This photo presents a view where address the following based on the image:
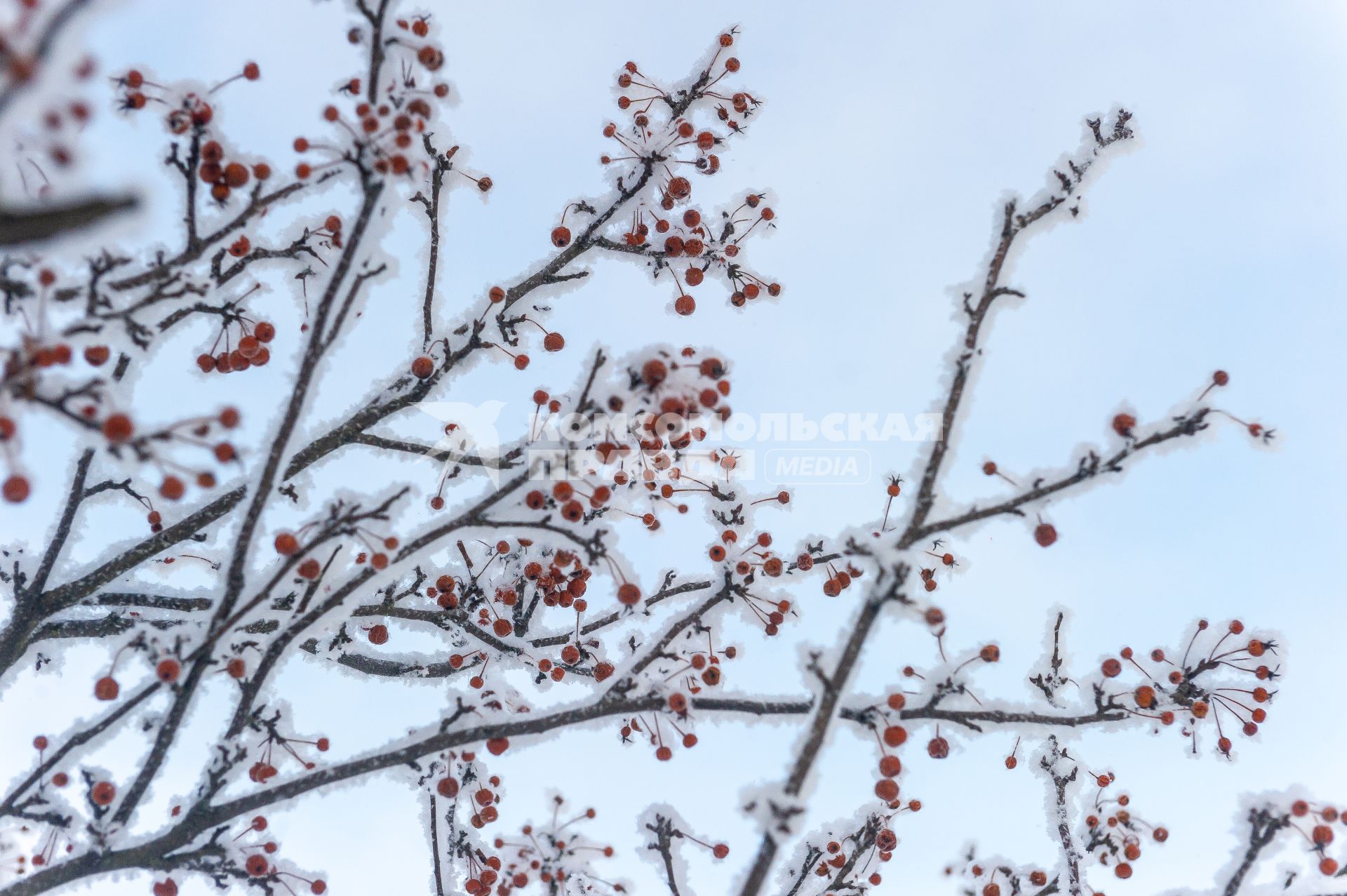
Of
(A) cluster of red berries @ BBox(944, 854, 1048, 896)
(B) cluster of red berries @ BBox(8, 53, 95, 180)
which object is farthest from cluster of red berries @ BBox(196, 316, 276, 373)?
(A) cluster of red berries @ BBox(944, 854, 1048, 896)

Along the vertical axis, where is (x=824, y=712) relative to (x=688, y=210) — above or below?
below

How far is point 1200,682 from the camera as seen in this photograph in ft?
13.2

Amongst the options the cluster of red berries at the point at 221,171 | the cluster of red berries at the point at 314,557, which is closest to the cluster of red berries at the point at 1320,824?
the cluster of red berries at the point at 314,557

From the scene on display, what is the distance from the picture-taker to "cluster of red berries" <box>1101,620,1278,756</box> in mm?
3893

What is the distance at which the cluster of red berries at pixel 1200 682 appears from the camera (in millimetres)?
3893

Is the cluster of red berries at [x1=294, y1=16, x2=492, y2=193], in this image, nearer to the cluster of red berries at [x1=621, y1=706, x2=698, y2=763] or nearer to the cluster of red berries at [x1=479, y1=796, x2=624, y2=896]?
the cluster of red berries at [x1=621, y1=706, x2=698, y2=763]

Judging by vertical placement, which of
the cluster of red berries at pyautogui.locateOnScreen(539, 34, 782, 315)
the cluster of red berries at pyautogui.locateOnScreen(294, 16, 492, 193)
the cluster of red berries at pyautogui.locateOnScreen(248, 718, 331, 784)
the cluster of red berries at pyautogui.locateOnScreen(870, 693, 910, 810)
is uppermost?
the cluster of red berries at pyautogui.locateOnScreen(539, 34, 782, 315)

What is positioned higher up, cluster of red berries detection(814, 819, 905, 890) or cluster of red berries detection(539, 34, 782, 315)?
cluster of red berries detection(539, 34, 782, 315)

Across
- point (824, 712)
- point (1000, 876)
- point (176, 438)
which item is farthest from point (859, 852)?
point (176, 438)

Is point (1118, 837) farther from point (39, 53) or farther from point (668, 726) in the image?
point (39, 53)

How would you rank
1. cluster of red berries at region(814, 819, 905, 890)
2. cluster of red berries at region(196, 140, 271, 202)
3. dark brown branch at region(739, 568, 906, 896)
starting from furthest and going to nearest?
cluster of red berries at region(814, 819, 905, 890) < cluster of red berries at region(196, 140, 271, 202) < dark brown branch at region(739, 568, 906, 896)

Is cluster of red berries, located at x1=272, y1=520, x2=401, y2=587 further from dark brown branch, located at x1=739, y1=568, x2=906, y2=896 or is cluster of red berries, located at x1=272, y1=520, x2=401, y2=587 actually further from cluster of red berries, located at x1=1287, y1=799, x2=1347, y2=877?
cluster of red berries, located at x1=1287, y1=799, x2=1347, y2=877

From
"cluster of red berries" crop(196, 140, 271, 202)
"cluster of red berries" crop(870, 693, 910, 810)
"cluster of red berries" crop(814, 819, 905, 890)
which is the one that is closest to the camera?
"cluster of red berries" crop(870, 693, 910, 810)

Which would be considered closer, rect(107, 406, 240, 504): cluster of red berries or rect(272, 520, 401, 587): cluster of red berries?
rect(107, 406, 240, 504): cluster of red berries
